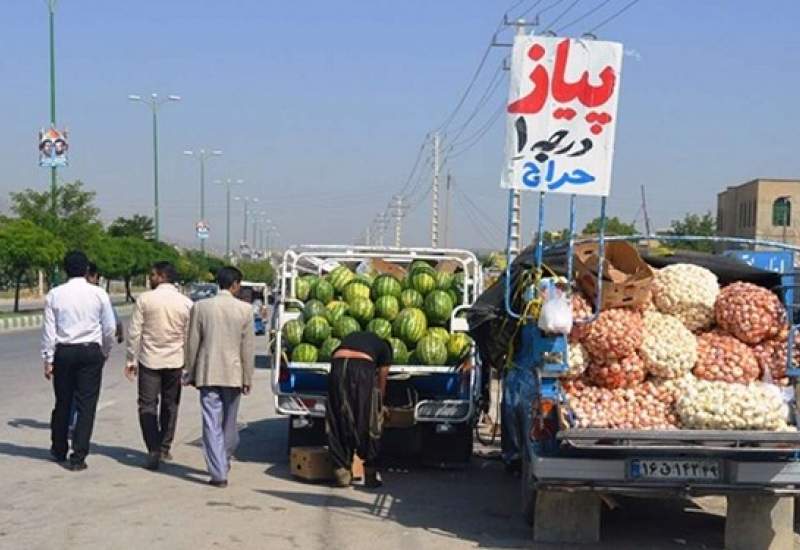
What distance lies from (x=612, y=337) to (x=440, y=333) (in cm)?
371

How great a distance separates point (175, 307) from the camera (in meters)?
10.4

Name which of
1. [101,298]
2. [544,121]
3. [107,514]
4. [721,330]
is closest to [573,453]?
[721,330]

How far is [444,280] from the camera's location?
38.4 ft

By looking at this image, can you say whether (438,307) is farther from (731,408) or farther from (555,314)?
(731,408)

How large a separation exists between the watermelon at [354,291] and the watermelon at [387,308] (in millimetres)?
223

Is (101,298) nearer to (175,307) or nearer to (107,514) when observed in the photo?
(175,307)

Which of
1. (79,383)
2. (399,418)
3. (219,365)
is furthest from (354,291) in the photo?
(79,383)

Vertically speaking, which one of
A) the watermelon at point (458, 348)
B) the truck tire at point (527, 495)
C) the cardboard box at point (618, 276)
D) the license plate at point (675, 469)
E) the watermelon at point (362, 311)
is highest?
the cardboard box at point (618, 276)

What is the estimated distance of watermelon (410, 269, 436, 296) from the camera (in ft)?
38.3

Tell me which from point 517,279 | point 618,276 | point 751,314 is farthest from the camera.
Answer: point 517,279

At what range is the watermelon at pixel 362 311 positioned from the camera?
11.5 meters

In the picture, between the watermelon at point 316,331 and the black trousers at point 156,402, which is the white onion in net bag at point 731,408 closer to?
the watermelon at point 316,331

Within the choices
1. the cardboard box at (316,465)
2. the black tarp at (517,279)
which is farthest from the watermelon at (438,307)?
the cardboard box at (316,465)

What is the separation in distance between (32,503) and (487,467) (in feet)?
15.2
